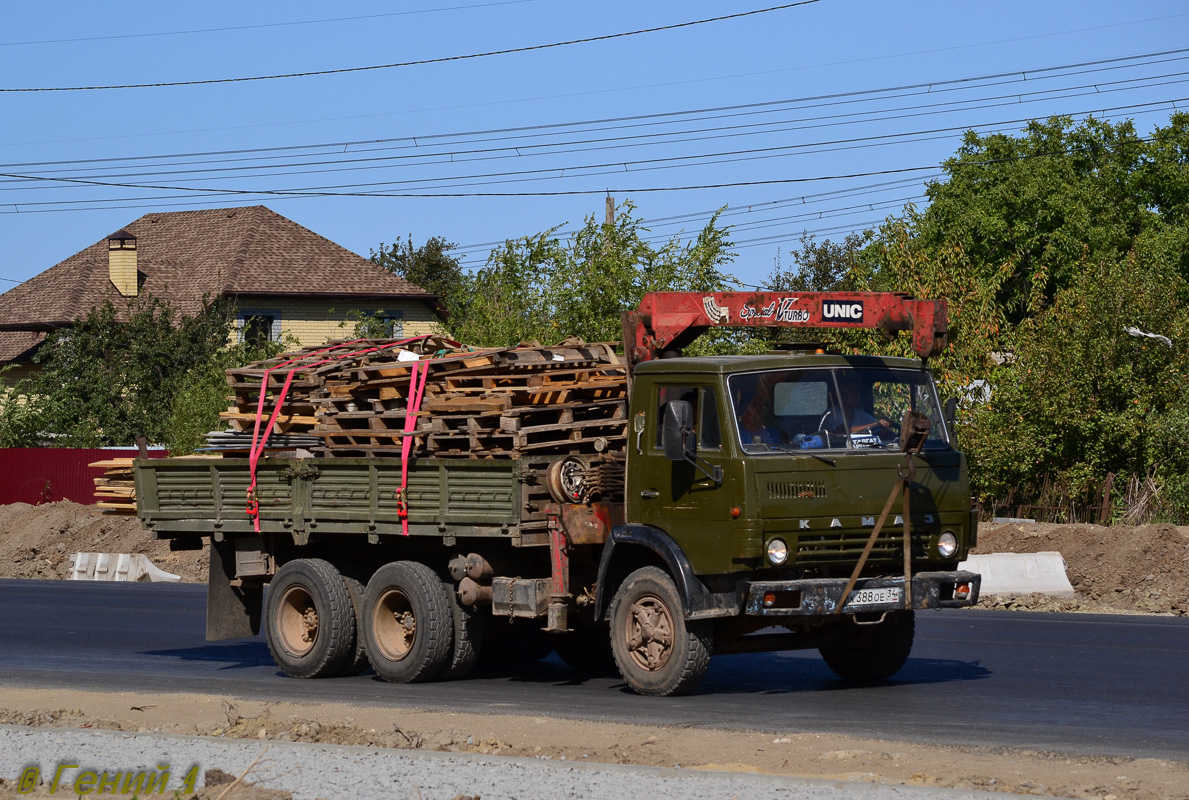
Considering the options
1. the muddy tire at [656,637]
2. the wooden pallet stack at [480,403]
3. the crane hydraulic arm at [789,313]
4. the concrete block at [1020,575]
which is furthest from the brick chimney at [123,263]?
the muddy tire at [656,637]

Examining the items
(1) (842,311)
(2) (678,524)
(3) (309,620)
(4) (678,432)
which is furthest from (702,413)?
(3) (309,620)

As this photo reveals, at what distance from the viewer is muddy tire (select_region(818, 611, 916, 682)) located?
39.5 feet

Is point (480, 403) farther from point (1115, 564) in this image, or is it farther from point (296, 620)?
point (1115, 564)

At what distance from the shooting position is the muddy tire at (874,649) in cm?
1205

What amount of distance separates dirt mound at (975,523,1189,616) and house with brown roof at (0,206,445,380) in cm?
3194

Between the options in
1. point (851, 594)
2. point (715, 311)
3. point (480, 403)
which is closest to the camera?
point (851, 594)

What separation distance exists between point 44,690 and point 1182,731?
8.50 metres

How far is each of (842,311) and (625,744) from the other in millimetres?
4314

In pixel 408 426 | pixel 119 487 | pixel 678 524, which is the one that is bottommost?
pixel 678 524

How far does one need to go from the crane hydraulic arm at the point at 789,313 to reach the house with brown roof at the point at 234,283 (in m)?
41.3

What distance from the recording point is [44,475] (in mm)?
Result: 39500

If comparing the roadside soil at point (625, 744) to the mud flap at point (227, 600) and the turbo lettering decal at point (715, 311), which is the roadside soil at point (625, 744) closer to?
the mud flap at point (227, 600)

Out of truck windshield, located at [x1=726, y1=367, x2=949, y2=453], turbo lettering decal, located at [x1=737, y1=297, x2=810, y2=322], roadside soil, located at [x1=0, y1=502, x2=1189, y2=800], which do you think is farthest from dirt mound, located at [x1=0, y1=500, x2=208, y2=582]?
truck windshield, located at [x1=726, y1=367, x2=949, y2=453]

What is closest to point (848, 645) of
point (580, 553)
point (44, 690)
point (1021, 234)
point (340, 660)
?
point (580, 553)
